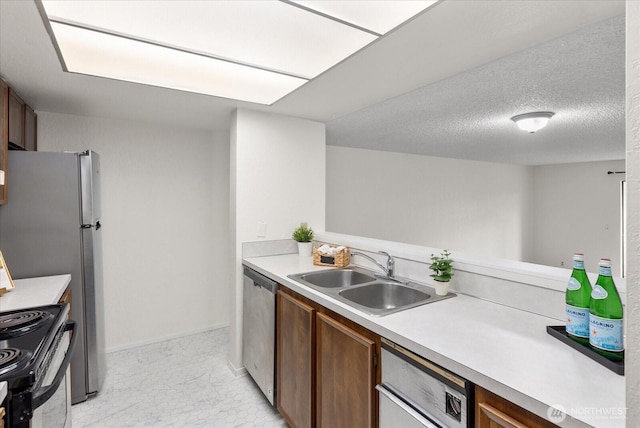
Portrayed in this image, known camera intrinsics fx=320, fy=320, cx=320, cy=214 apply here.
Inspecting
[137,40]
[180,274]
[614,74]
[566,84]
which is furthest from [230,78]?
[614,74]

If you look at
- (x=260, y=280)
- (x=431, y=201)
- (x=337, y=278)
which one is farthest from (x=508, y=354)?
(x=431, y=201)

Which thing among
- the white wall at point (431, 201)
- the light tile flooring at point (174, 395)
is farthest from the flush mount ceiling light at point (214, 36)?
the white wall at point (431, 201)

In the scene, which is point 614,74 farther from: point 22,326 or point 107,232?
point 107,232

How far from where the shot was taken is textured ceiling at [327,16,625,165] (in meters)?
1.72

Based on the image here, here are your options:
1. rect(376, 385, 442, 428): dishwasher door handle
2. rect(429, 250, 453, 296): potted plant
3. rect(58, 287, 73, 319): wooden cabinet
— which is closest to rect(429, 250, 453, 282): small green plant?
rect(429, 250, 453, 296): potted plant

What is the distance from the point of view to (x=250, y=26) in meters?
1.42

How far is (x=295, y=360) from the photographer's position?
181 cm

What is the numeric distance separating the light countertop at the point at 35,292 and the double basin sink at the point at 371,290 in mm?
1306

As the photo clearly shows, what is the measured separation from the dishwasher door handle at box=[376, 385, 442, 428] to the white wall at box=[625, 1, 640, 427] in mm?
634

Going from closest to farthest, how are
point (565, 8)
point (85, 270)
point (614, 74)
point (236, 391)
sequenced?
point (565, 8) < point (614, 74) < point (85, 270) < point (236, 391)

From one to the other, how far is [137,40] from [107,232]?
6.47ft

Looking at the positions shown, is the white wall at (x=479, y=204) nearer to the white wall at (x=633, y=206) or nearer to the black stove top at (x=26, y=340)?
the black stove top at (x=26, y=340)

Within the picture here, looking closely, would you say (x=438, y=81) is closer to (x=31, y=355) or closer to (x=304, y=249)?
(x=304, y=249)

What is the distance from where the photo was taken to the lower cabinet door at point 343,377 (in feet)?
4.31
